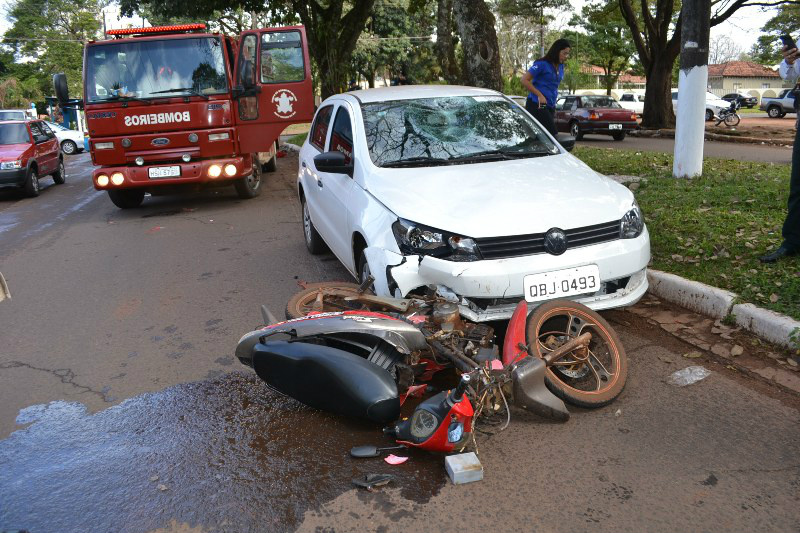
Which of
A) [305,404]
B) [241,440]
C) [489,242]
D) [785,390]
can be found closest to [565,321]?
[489,242]

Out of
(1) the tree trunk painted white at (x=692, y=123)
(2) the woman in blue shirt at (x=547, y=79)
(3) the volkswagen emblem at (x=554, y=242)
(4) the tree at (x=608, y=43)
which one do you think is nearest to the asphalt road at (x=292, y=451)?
(3) the volkswagen emblem at (x=554, y=242)

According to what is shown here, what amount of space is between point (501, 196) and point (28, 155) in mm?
13112

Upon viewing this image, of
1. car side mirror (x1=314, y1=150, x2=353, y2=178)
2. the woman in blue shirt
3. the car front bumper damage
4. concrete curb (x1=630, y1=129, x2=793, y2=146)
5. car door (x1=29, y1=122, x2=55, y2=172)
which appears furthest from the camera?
concrete curb (x1=630, y1=129, x2=793, y2=146)

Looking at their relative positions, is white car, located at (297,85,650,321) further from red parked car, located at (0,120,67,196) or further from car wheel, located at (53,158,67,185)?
car wheel, located at (53,158,67,185)

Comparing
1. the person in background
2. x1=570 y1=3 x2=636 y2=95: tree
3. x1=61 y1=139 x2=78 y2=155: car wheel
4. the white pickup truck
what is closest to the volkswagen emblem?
the person in background

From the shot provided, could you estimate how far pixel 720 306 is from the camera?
4.79 m

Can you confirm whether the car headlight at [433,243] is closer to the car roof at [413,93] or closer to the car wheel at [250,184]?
the car roof at [413,93]

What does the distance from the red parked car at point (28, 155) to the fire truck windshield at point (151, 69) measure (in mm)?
4897

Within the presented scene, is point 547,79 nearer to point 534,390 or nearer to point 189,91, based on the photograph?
point 189,91

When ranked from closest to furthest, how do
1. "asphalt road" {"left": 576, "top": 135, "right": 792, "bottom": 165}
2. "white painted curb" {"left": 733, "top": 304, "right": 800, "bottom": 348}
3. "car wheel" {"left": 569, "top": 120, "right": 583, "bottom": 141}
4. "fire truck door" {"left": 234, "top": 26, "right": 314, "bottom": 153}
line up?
"white painted curb" {"left": 733, "top": 304, "right": 800, "bottom": 348} → "fire truck door" {"left": 234, "top": 26, "right": 314, "bottom": 153} → "asphalt road" {"left": 576, "top": 135, "right": 792, "bottom": 165} → "car wheel" {"left": 569, "top": 120, "right": 583, "bottom": 141}

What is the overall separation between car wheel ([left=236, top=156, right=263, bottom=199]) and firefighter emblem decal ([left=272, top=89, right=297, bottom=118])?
1.14 metres

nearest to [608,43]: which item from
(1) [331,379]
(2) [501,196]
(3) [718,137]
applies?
(3) [718,137]

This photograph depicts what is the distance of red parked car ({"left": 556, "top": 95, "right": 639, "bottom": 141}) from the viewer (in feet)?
67.6

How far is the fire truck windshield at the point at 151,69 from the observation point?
1005 cm
